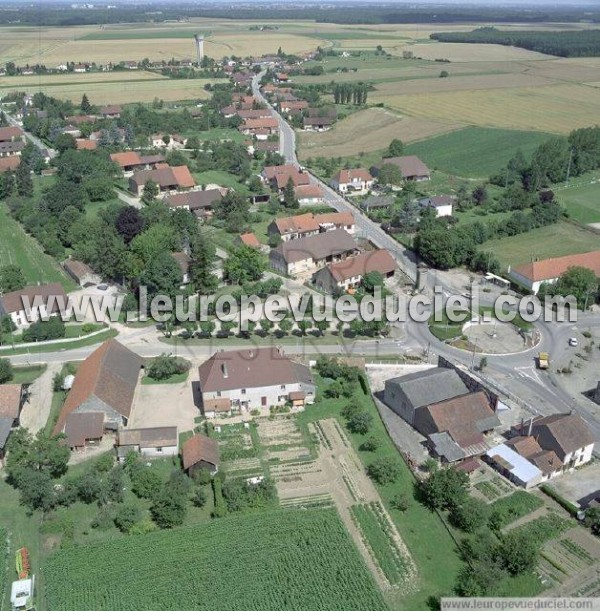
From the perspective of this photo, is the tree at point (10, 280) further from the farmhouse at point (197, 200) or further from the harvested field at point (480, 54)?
the harvested field at point (480, 54)

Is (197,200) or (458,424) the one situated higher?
(197,200)

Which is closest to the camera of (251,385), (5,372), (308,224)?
(251,385)

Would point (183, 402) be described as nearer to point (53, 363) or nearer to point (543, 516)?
point (53, 363)

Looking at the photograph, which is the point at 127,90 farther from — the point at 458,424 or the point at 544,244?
the point at 458,424

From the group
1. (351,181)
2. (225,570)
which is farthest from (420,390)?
(351,181)

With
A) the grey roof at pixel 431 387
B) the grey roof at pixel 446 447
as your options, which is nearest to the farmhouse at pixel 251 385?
the grey roof at pixel 431 387
